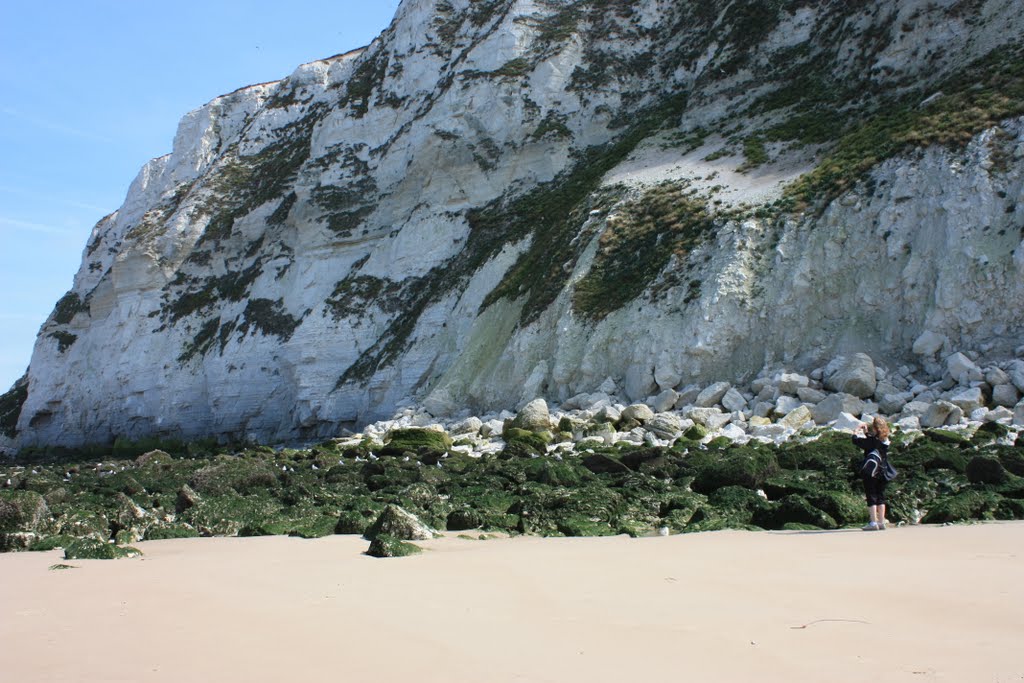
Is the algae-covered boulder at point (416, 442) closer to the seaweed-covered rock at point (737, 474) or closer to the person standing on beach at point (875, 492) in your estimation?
the seaweed-covered rock at point (737, 474)

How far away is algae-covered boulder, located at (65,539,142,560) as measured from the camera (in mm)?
8844

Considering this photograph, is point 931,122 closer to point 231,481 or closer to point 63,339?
point 231,481

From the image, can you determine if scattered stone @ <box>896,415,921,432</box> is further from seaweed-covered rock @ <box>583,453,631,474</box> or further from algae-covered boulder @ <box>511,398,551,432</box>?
algae-covered boulder @ <box>511,398,551,432</box>

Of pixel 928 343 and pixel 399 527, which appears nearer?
pixel 399 527

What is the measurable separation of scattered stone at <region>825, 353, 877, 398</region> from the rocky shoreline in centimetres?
4

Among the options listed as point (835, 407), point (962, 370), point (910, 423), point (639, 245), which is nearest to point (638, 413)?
point (835, 407)

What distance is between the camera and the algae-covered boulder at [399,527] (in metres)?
9.35

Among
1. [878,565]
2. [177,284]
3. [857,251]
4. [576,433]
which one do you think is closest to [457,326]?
[576,433]

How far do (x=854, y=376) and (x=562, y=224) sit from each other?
1634 cm

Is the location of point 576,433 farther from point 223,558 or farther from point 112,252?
point 112,252

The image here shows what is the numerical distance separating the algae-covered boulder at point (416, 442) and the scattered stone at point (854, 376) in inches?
392

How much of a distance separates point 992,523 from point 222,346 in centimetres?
4230

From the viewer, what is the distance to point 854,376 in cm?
1991

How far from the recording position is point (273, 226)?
49062 mm
